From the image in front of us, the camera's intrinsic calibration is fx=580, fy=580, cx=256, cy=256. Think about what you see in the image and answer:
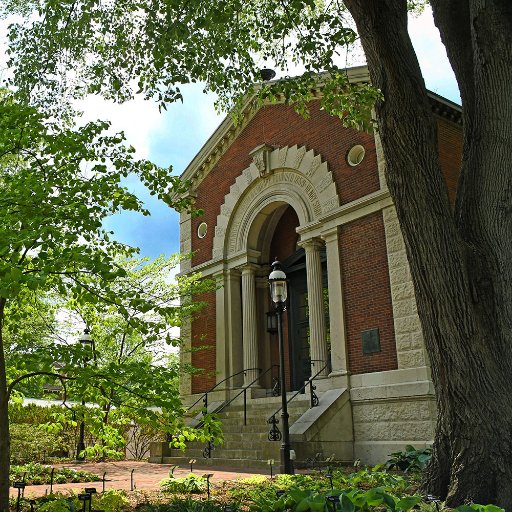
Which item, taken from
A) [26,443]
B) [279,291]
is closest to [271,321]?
[279,291]

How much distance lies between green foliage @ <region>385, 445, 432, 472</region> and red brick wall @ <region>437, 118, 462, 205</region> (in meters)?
6.18

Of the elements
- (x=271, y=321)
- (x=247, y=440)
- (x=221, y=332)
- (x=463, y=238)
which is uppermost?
(x=271, y=321)

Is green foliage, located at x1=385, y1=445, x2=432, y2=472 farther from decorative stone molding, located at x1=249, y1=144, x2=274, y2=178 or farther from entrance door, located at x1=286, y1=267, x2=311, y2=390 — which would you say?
decorative stone molding, located at x1=249, y1=144, x2=274, y2=178

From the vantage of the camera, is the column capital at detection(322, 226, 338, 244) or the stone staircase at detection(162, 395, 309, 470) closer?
the stone staircase at detection(162, 395, 309, 470)

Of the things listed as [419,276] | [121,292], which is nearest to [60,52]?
[121,292]

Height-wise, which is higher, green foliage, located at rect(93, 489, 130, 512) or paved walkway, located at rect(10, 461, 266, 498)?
green foliage, located at rect(93, 489, 130, 512)

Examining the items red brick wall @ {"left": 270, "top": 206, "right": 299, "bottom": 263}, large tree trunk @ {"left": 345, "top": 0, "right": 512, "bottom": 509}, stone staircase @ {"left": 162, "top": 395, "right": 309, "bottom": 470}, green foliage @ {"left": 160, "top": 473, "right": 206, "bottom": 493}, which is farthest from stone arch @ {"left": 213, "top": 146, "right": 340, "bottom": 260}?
green foliage @ {"left": 160, "top": 473, "right": 206, "bottom": 493}

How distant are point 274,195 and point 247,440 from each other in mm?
6788

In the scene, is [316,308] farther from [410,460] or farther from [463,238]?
[463,238]

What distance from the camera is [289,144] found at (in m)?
16.0

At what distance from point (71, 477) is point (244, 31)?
8.19m

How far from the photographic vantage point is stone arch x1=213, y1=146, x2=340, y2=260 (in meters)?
14.8

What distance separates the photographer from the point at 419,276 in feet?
19.8

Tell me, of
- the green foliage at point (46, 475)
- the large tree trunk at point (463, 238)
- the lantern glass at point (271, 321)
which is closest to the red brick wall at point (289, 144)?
the lantern glass at point (271, 321)
